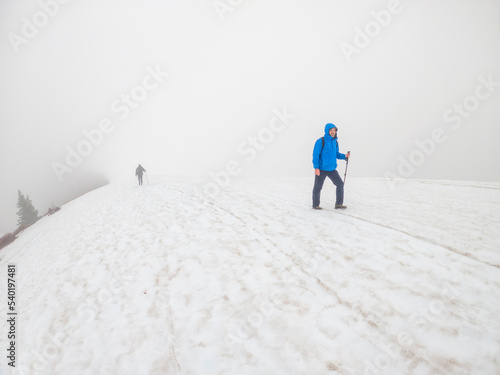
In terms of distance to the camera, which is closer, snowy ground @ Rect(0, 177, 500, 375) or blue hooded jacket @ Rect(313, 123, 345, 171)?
snowy ground @ Rect(0, 177, 500, 375)

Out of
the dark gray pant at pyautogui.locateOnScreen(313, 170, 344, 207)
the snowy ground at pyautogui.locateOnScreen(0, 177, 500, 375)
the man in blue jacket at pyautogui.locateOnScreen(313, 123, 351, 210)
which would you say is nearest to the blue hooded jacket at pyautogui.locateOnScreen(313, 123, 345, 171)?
the man in blue jacket at pyautogui.locateOnScreen(313, 123, 351, 210)

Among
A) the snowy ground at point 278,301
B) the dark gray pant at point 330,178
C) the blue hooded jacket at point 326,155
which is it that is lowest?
the snowy ground at point 278,301

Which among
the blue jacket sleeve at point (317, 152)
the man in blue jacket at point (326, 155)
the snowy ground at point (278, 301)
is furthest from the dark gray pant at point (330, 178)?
the snowy ground at point (278, 301)

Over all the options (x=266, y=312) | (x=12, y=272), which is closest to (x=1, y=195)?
(x=12, y=272)

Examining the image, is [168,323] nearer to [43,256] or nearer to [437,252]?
[437,252]

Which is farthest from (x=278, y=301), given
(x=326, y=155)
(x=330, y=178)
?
(x=326, y=155)

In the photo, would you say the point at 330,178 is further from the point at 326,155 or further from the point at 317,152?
the point at 317,152

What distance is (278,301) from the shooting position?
3.40 metres

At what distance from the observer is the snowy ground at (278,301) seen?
2.59 m

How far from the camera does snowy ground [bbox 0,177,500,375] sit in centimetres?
259

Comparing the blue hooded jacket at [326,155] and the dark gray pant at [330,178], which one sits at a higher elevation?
the blue hooded jacket at [326,155]

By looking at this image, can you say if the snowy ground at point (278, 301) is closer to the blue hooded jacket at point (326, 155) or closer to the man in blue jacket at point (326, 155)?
the man in blue jacket at point (326, 155)

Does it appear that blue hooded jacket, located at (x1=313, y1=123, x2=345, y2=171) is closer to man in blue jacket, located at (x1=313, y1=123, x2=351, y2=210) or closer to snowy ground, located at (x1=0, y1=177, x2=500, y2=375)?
man in blue jacket, located at (x1=313, y1=123, x2=351, y2=210)

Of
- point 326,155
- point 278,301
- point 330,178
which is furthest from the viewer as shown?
point 330,178
